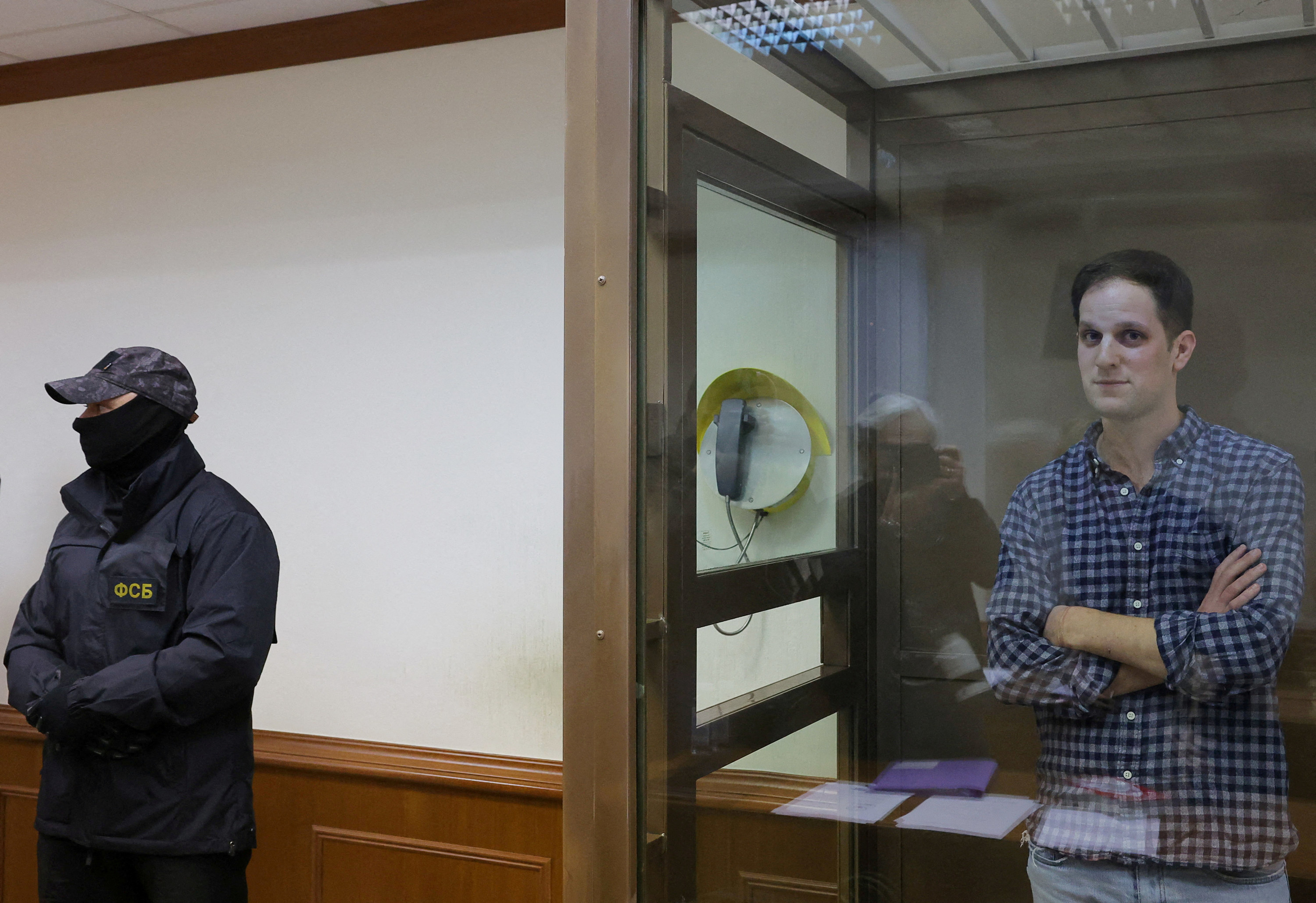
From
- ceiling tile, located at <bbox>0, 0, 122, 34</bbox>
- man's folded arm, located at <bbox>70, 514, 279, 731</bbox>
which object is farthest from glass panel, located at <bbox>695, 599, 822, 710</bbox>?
ceiling tile, located at <bbox>0, 0, 122, 34</bbox>

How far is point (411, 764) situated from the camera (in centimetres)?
249

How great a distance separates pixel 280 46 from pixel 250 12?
0.10 m

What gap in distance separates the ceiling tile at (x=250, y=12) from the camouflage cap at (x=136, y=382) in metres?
1.00

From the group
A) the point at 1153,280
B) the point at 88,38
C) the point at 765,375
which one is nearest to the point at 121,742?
the point at 765,375

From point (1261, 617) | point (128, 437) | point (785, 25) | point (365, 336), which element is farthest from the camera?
point (365, 336)

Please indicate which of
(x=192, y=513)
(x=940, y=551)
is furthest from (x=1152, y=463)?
(x=192, y=513)

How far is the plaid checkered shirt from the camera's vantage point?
2.41 feet

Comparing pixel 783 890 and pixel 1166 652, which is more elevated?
pixel 1166 652

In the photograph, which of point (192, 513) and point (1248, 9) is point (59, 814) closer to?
point (192, 513)

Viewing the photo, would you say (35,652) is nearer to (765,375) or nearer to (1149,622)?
(765,375)

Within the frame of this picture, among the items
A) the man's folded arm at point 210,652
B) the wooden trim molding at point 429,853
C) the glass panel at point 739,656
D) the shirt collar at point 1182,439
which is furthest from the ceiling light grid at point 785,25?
the wooden trim molding at point 429,853

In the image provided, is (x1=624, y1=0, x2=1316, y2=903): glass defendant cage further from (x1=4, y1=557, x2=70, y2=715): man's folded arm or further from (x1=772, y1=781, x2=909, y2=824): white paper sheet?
(x1=4, y1=557, x2=70, y2=715): man's folded arm

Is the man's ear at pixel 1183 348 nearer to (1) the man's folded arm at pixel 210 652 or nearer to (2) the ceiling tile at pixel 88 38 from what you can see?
(1) the man's folded arm at pixel 210 652

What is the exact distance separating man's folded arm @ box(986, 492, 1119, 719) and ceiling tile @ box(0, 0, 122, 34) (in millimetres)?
2532
